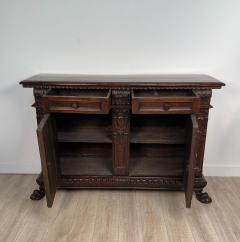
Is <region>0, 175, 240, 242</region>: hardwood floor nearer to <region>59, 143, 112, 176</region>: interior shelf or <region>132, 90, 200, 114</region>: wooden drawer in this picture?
<region>59, 143, 112, 176</region>: interior shelf

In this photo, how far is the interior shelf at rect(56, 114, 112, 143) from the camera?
1.52m

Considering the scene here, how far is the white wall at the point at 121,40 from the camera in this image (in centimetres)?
152

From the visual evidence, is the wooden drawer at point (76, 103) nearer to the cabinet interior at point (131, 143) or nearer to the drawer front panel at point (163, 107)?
the drawer front panel at point (163, 107)

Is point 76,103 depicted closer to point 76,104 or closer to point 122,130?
point 76,104

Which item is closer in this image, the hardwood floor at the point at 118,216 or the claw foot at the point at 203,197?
the hardwood floor at the point at 118,216

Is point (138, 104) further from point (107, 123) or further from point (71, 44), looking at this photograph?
point (71, 44)

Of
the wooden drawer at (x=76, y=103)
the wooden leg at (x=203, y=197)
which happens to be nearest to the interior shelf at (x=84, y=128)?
the wooden drawer at (x=76, y=103)

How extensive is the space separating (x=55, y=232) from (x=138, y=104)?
880 mm

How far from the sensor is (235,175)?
1.86m

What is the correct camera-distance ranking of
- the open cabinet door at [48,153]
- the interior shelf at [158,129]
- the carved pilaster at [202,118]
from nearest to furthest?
the open cabinet door at [48,153], the carved pilaster at [202,118], the interior shelf at [158,129]

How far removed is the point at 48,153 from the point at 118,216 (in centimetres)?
59

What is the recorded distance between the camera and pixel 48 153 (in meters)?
1.31

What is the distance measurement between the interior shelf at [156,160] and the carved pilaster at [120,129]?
0.38 ft

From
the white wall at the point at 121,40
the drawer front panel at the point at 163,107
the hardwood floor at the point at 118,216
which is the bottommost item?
the hardwood floor at the point at 118,216
